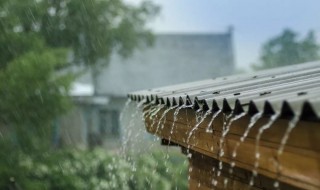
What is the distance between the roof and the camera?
21.1 meters

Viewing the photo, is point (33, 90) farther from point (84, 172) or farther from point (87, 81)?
point (87, 81)

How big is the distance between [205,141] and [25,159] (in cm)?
739

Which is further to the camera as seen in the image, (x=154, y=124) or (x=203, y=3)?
(x=203, y=3)

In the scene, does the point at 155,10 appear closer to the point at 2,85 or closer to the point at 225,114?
the point at 2,85

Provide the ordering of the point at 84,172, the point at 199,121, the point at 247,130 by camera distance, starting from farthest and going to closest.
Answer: the point at 84,172 → the point at 199,121 → the point at 247,130

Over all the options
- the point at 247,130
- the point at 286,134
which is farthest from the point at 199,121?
the point at 286,134

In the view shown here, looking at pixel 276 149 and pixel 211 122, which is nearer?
pixel 276 149

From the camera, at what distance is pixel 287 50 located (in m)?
27.2

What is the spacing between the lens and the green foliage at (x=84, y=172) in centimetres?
872

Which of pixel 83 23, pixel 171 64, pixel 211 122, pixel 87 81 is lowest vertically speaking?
pixel 211 122

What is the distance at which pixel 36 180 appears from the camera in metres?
8.82

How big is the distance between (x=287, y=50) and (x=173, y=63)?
836 centimetres

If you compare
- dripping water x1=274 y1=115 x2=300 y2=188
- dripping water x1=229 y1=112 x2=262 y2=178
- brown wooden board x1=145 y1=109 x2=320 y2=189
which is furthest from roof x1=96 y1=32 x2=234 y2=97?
dripping water x1=274 y1=115 x2=300 y2=188

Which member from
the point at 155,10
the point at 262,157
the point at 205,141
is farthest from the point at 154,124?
the point at 155,10
